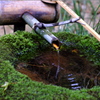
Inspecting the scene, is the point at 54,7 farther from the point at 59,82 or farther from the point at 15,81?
the point at 15,81

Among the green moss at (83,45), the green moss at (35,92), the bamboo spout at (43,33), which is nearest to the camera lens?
the green moss at (35,92)

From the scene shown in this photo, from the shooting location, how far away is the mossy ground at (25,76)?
4.30ft

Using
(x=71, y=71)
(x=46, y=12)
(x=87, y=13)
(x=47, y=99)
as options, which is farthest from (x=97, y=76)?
(x=87, y=13)

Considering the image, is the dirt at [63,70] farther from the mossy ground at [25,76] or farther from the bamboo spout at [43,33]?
the bamboo spout at [43,33]

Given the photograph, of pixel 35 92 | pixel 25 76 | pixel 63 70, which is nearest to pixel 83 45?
pixel 63 70

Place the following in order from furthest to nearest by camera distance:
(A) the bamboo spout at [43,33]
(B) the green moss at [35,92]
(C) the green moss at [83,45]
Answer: (C) the green moss at [83,45], (A) the bamboo spout at [43,33], (B) the green moss at [35,92]

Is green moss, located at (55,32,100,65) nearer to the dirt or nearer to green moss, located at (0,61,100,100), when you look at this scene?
the dirt

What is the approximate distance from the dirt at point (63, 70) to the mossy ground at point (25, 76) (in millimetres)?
90

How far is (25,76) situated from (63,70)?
17.6 inches

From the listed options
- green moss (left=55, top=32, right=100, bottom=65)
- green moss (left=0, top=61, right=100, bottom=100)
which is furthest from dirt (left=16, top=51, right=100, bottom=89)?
green moss (left=0, top=61, right=100, bottom=100)

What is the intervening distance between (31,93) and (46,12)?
1282mm

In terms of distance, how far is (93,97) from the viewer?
1321mm

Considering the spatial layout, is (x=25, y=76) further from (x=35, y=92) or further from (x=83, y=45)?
(x=83, y=45)

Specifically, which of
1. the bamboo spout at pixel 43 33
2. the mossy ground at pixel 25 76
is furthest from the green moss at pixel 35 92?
the bamboo spout at pixel 43 33
